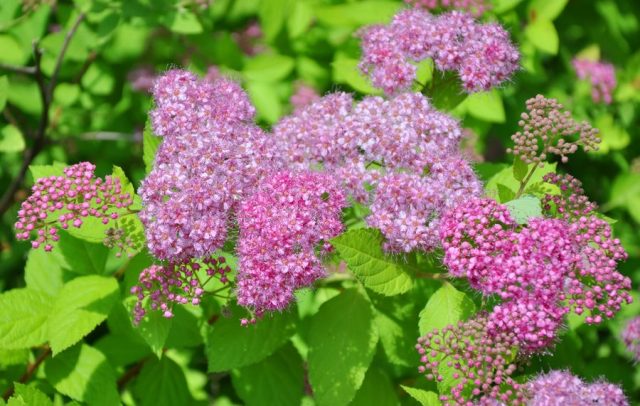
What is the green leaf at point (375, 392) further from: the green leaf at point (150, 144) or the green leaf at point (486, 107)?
the green leaf at point (486, 107)

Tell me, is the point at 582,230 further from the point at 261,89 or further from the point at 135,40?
the point at 135,40

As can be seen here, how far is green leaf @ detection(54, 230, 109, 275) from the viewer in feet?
9.41

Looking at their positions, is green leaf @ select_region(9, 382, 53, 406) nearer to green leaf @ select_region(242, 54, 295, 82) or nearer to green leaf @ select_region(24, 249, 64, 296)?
green leaf @ select_region(24, 249, 64, 296)

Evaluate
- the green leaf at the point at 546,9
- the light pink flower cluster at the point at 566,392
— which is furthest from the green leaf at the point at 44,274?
the green leaf at the point at 546,9

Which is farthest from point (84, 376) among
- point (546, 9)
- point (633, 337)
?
point (546, 9)

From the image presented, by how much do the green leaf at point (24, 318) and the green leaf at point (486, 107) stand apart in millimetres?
2074

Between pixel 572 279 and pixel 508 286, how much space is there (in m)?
0.22

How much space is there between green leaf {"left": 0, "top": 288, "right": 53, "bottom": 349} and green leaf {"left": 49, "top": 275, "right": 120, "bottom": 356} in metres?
0.08

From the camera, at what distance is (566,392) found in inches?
83.4

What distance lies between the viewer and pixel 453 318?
2.36m

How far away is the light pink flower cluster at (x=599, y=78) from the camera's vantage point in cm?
415

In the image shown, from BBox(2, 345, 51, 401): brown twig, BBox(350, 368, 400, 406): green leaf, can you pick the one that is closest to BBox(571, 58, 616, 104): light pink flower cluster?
BBox(350, 368, 400, 406): green leaf

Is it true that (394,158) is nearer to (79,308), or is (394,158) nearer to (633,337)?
(79,308)

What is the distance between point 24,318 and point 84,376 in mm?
321
